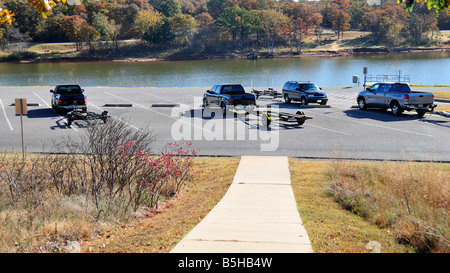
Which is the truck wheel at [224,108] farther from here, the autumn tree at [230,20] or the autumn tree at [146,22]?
the autumn tree at [146,22]

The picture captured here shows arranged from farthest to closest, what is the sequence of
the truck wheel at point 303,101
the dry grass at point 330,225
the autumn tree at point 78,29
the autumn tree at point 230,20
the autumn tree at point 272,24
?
the autumn tree at point 230,20 → the autumn tree at point 272,24 → the autumn tree at point 78,29 → the truck wheel at point 303,101 → the dry grass at point 330,225

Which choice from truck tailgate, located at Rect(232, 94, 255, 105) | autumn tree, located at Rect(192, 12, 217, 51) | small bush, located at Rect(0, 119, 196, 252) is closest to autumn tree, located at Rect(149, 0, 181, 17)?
autumn tree, located at Rect(192, 12, 217, 51)

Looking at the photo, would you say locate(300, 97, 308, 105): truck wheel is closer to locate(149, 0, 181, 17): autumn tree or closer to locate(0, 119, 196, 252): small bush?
locate(0, 119, 196, 252): small bush

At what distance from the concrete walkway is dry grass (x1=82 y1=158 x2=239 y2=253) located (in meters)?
0.32

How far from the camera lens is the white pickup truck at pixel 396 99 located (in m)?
23.0

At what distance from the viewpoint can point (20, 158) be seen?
15273 mm

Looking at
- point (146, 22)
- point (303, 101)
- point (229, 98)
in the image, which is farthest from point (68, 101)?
point (146, 22)

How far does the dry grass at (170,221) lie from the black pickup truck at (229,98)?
1073 cm

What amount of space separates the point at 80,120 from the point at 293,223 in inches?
718

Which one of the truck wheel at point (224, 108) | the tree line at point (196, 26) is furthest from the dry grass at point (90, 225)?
the tree line at point (196, 26)
